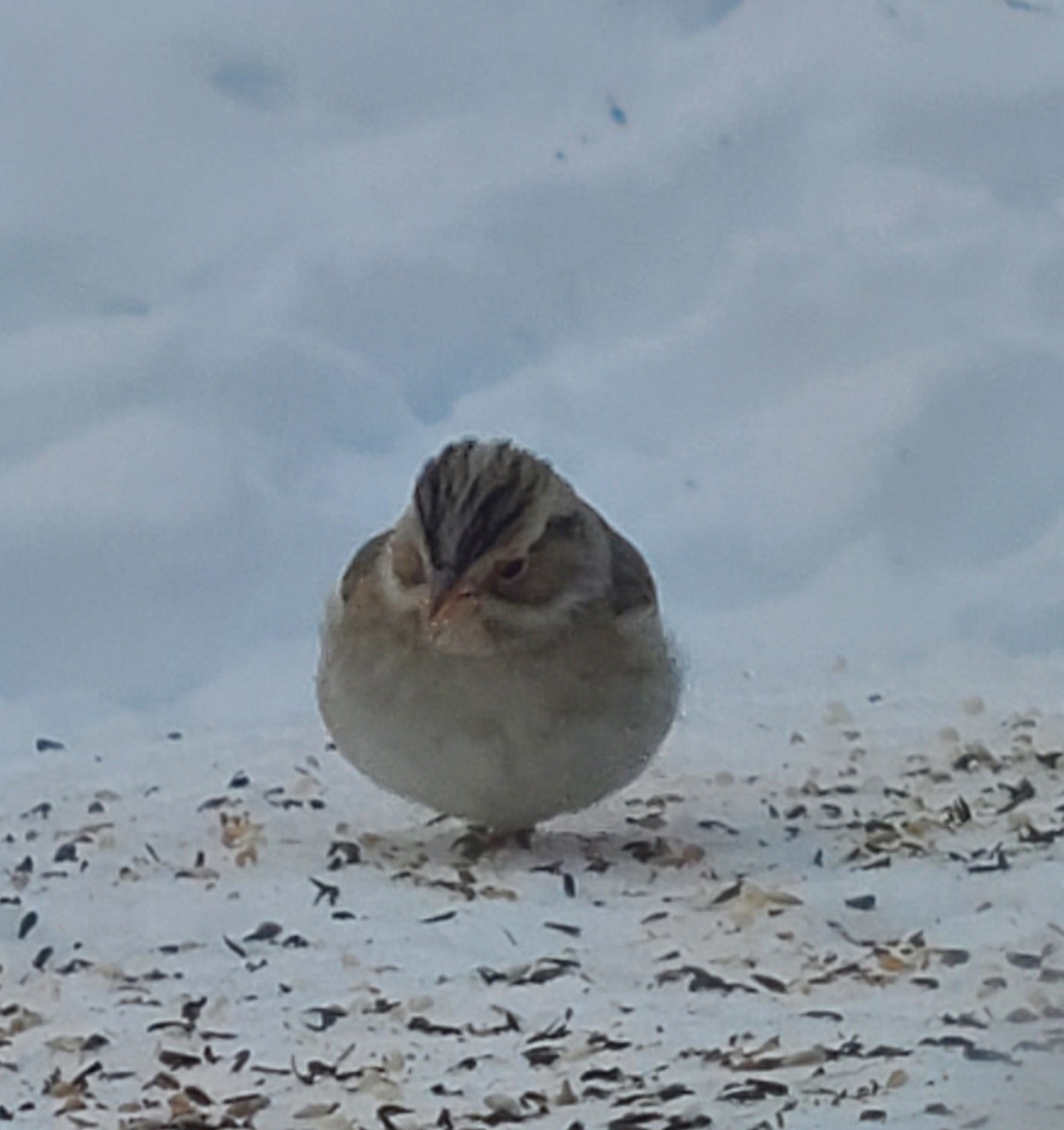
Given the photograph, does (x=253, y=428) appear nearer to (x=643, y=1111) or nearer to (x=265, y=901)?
(x=265, y=901)

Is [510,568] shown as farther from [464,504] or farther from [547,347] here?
[547,347]

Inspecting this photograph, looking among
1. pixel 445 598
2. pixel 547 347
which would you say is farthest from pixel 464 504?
pixel 547 347

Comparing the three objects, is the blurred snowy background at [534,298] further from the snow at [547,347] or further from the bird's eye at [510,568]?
the bird's eye at [510,568]

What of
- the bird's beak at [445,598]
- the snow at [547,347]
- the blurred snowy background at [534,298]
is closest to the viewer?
the bird's beak at [445,598]

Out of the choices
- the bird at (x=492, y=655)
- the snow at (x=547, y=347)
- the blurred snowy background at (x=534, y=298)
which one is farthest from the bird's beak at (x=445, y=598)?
the blurred snowy background at (x=534, y=298)

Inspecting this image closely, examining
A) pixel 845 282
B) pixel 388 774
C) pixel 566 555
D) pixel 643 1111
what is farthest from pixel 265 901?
pixel 845 282

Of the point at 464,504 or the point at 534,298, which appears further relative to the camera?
the point at 534,298
